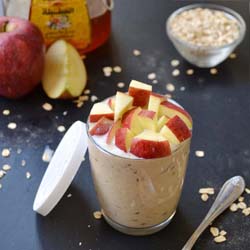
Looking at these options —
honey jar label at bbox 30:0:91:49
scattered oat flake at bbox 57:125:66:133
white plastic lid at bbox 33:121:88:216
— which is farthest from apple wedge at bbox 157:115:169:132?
honey jar label at bbox 30:0:91:49

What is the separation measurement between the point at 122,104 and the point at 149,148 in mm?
70

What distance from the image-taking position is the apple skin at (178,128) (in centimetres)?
62

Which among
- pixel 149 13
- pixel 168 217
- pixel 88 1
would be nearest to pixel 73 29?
pixel 88 1

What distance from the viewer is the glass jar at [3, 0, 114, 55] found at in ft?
2.96

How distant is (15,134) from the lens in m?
0.82

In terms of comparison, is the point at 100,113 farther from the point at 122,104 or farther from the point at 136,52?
the point at 136,52

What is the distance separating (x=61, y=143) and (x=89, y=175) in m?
0.05

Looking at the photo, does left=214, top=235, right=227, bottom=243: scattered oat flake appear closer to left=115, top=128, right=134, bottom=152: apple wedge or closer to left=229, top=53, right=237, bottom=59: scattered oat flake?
left=115, top=128, right=134, bottom=152: apple wedge

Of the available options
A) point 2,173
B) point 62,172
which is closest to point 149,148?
point 62,172

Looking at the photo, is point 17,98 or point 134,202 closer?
point 134,202

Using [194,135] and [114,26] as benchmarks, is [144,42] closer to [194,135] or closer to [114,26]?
[114,26]

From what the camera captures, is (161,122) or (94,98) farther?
(94,98)

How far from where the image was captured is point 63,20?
919mm

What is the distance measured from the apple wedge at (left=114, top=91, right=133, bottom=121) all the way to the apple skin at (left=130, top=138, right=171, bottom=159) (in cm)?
4
